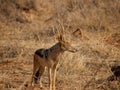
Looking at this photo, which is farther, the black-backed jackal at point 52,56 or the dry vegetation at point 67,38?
the dry vegetation at point 67,38

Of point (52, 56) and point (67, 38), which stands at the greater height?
point (52, 56)

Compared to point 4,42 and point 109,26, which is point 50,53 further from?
point 109,26

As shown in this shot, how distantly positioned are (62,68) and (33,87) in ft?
4.87

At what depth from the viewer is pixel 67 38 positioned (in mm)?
14078

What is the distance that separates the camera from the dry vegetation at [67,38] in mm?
9656

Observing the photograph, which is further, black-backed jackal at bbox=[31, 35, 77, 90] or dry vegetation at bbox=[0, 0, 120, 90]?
dry vegetation at bbox=[0, 0, 120, 90]

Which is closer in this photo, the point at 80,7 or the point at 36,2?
the point at 80,7

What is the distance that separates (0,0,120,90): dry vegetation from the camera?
380 inches

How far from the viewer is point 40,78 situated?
31.0 feet

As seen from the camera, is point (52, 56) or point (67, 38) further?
point (67, 38)

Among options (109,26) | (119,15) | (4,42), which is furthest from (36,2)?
(4,42)

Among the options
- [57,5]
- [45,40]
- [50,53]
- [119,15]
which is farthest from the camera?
[57,5]

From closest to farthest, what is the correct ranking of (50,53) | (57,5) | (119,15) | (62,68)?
(50,53)
(62,68)
(119,15)
(57,5)

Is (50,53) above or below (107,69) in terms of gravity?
above
